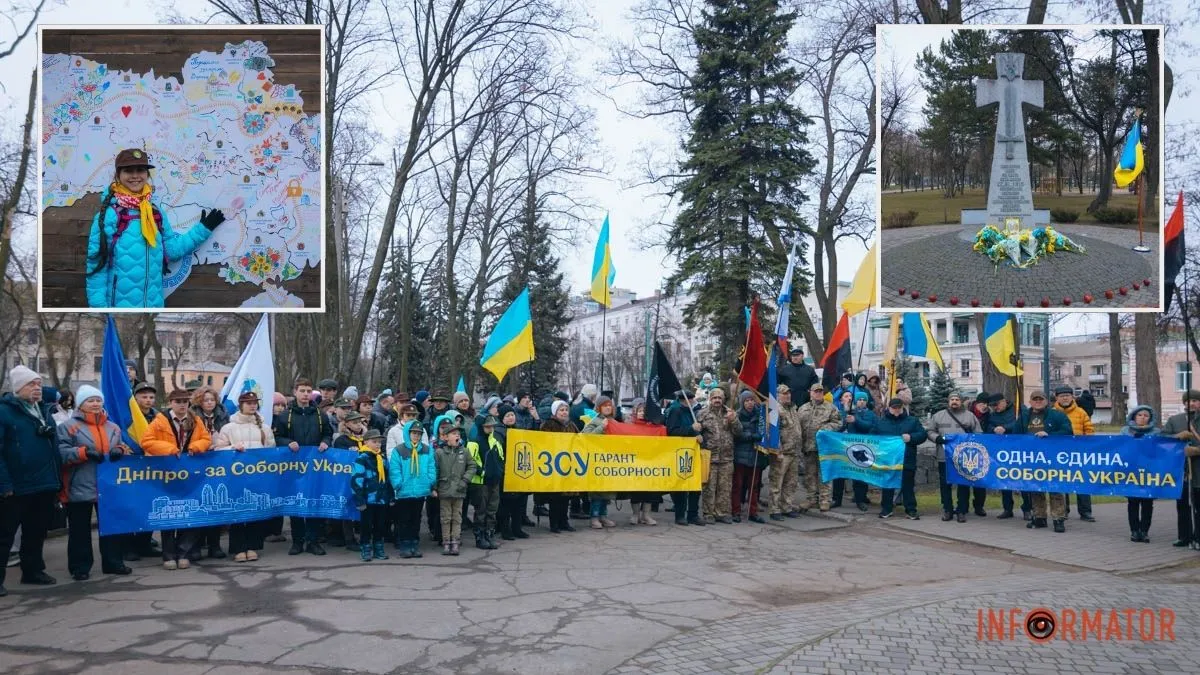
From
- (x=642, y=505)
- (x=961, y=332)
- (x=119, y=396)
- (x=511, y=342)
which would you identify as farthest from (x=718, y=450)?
(x=961, y=332)

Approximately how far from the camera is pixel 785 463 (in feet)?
44.2

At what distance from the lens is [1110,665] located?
20.1 ft

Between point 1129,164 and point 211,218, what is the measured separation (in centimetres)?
1463

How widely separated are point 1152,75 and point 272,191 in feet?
53.6

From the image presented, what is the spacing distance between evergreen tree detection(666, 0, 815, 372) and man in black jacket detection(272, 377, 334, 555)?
15.4 m

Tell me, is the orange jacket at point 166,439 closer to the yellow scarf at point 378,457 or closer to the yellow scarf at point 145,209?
the yellow scarf at point 378,457

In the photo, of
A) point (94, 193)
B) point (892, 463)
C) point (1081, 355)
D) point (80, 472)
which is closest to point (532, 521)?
point (892, 463)

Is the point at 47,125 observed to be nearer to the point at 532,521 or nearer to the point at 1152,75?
the point at 532,521

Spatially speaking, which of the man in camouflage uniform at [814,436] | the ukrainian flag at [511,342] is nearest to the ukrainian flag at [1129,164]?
the man in camouflage uniform at [814,436]

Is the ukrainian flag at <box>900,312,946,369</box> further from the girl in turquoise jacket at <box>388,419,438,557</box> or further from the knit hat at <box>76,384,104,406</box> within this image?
the knit hat at <box>76,384,104,406</box>

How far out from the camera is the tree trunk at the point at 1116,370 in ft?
109

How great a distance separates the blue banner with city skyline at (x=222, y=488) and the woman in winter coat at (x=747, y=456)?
5528 millimetres

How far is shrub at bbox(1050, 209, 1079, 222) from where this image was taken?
15.3 meters

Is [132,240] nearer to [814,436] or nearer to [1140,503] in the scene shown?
[814,436]
